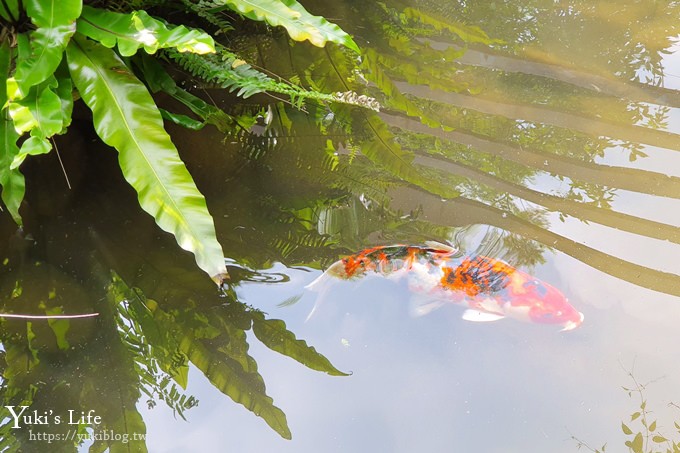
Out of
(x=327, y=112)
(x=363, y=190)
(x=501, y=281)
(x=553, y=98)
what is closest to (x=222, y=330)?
(x=363, y=190)

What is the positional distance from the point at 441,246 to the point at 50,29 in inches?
45.4

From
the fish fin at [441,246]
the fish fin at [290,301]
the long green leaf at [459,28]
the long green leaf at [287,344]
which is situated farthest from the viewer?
the long green leaf at [459,28]

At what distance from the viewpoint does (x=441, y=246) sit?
1602 millimetres

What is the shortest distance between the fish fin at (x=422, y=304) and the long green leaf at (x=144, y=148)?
50 centimetres

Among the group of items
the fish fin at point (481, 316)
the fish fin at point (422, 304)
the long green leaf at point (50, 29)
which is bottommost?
the fish fin at point (422, 304)

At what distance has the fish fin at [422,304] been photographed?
4.71ft

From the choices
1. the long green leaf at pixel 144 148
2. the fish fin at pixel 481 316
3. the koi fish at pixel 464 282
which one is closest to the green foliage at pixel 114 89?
the long green leaf at pixel 144 148

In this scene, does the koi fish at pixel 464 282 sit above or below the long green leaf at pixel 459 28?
below

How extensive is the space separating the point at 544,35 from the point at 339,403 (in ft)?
5.50

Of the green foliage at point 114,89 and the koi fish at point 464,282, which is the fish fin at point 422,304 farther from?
the green foliage at point 114,89

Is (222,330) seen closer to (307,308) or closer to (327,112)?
(307,308)

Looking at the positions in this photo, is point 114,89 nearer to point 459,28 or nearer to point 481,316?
point 481,316

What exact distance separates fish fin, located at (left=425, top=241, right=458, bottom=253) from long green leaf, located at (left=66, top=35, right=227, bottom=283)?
0.63 m

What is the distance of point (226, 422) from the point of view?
4.14 ft
